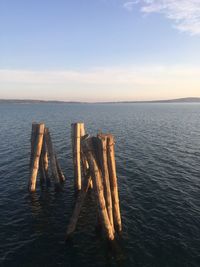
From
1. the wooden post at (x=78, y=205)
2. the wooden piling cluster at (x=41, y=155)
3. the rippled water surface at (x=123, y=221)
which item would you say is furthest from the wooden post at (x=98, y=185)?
the wooden piling cluster at (x=41, y=155)

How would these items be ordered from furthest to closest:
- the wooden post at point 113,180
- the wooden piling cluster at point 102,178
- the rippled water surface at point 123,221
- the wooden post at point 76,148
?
the wooden post at point 76,148, the wooden post at point 113,180, the wooden piling cluster at point 102,178, the rippled water surface at point 123,221

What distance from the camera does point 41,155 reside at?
22953 mm

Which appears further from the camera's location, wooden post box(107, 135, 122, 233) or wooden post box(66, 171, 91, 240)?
wooden post box(66, 171, 91, 240)

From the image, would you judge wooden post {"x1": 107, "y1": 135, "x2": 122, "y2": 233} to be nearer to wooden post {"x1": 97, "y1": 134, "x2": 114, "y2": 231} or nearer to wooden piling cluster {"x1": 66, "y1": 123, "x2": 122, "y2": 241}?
wooden piling cluster {"x1": 66, "y1": 123, "x2": 122, "y2": 241}

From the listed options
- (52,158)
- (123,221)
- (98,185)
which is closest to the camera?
(98,185)

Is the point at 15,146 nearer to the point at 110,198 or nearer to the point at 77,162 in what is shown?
the point at 77,162

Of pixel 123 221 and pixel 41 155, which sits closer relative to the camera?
pixel 123 221

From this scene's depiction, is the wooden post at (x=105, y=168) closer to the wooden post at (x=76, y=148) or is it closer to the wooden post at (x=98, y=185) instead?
the wooden post at (x=98, y=185)

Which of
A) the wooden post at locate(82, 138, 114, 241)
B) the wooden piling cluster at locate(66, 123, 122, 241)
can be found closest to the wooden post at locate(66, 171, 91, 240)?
the wooden piling cluster at locate(66, 123, 122, 241)

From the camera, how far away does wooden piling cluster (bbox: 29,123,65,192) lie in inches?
834

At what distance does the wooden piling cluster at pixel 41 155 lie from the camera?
834 inches

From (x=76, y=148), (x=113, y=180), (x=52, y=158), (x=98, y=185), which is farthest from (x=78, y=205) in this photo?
(x=52, y=158)

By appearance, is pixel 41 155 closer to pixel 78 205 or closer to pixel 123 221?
pixel 78 205

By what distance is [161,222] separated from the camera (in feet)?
57.1
